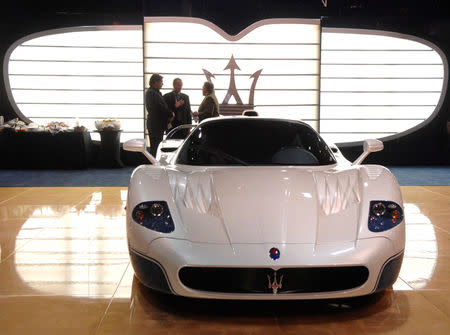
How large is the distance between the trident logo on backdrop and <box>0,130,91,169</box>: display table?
8.88 ft

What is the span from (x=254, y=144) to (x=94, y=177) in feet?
17.1

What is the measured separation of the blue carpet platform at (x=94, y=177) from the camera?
Answer: 7299 mm

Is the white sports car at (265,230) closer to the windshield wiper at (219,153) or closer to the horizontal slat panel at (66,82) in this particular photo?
the windshield wiper at (219,153)

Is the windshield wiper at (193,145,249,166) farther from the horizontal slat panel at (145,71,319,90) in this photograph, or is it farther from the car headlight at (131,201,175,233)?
the horizontal slat panel at (145,71,319,90)

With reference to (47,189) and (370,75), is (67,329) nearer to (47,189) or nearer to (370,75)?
(47,189)

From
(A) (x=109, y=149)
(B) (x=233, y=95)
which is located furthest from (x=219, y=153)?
(B) (x=233, y=95)

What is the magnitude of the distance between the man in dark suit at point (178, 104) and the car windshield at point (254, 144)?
3.94 metres

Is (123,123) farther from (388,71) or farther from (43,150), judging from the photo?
(388,71)

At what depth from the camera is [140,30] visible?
377 inches

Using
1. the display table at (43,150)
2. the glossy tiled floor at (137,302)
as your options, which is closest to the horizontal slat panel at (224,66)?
the display table at (43,150)

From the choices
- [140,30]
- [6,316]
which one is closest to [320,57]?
[140,30]

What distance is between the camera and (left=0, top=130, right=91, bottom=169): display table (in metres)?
8.95

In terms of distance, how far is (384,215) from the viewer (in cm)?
254

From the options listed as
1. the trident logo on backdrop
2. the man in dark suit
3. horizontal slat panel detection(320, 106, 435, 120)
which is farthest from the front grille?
horizontal slat panel detection(320, 106, 435, 120)
